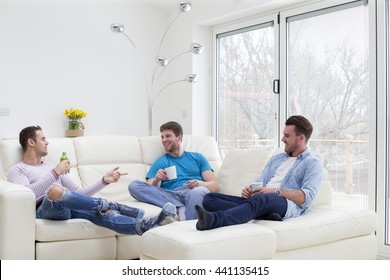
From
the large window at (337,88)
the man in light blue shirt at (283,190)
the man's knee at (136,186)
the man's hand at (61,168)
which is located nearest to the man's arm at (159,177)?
the man's knee at (136,186)

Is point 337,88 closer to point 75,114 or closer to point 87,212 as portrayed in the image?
point 87,212

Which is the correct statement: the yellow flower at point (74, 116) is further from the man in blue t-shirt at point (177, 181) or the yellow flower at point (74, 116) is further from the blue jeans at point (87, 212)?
the blue jeans at point (87, 212)

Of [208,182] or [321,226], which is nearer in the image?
[321,226]

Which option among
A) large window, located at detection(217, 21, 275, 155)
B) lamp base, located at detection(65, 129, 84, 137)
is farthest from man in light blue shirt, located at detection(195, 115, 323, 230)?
lamp base, located at detection(65, 129, 84, 137)

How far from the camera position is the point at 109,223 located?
3287 mm

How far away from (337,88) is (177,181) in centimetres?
158

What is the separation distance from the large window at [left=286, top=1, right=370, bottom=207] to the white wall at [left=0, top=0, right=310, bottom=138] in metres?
0.60

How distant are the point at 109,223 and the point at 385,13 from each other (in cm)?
254

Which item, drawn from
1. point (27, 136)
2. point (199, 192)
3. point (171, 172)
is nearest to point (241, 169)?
point (199, 192)

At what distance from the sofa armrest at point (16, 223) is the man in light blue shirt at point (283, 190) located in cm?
107

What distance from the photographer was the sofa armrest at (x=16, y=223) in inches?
121

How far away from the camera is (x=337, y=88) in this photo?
446 centimetres

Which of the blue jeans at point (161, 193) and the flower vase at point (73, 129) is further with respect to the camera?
the flower vase at point (73, 129)
